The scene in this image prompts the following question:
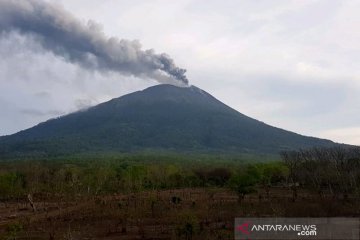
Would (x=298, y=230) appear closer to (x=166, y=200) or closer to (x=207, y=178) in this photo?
(x=166, y=200)

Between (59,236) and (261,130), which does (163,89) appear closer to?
(261,130)

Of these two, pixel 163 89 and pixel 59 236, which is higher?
pixel 163 89

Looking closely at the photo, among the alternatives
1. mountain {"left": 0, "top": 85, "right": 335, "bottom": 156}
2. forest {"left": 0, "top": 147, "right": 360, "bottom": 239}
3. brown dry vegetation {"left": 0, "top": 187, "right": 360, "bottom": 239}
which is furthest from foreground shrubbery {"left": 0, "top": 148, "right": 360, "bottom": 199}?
mountain {"left": 0, "top": 85, "right": 335, "bottom": 156}

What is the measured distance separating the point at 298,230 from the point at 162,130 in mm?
109504

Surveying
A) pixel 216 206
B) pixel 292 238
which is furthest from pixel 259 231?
pixel 216 206

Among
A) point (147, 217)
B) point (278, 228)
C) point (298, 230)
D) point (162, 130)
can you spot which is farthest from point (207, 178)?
point (162, 130)

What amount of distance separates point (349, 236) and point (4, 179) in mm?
36896

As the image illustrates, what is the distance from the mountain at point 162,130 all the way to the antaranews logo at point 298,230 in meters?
87.1

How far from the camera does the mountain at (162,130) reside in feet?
351

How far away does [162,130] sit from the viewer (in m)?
122

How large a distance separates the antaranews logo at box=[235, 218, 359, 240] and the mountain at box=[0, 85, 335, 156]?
87.1m

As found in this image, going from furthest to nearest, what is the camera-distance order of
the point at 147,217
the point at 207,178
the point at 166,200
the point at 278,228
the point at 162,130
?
the point at 162,130
the point at 207,178
the point at 166,200
the point at 147,217
the point at 278,228

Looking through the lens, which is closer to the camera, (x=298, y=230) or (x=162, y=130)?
(x=298, y=230)

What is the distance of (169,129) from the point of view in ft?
396
